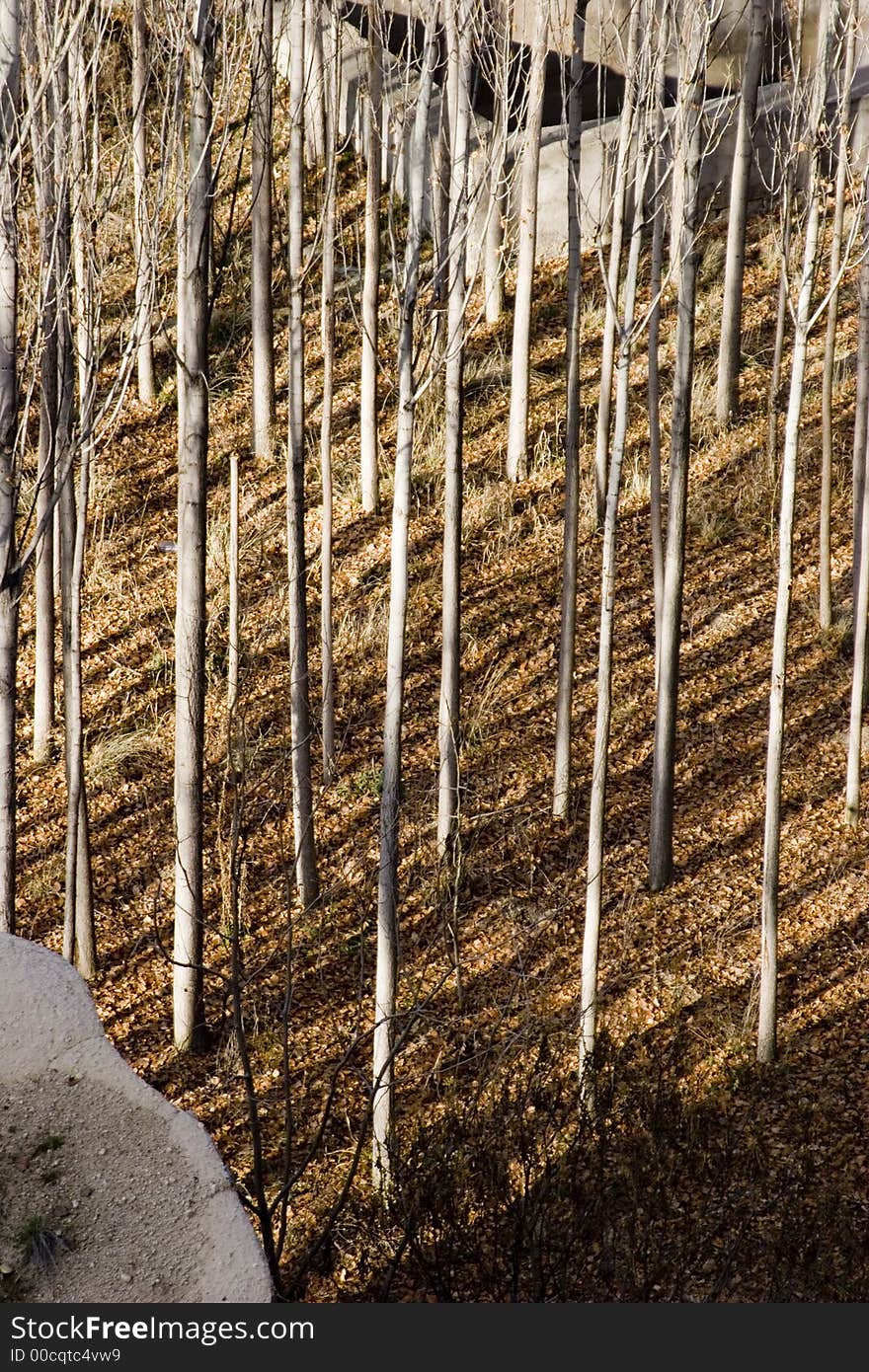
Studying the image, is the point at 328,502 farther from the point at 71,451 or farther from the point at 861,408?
the point at 861,408

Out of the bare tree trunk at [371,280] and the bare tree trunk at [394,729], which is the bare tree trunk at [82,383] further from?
the bare tree trunk at [371,280]

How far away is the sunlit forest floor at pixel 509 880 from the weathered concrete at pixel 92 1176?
0.92m

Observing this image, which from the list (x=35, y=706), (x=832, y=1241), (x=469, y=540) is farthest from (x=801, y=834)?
(x=35, y=706)

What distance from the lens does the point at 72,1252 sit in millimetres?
5371

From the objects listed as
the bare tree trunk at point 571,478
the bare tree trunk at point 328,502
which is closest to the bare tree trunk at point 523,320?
the bare tree trunk at point 328,502

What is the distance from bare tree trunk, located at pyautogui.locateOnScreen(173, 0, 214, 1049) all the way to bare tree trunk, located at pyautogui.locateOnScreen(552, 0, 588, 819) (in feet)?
11.7

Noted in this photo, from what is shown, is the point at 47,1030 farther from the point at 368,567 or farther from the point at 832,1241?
the point at 368,567

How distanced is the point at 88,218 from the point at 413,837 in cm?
624

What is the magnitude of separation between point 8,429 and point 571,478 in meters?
5.45

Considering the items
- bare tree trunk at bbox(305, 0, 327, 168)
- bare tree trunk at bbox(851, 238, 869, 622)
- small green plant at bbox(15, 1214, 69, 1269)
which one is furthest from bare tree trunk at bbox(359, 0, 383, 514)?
small green plant at bbox(15, 1214, 69, 1269)

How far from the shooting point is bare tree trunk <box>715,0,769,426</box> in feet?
51.0

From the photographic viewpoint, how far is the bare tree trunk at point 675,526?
10547 mm

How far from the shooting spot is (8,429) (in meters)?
8.12

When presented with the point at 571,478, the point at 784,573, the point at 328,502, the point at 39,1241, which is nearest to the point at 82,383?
the point at 328,502
